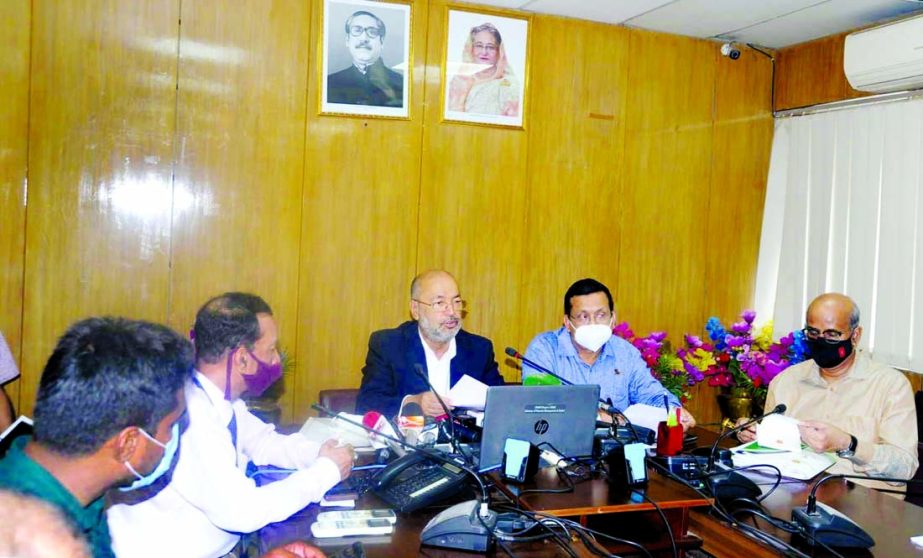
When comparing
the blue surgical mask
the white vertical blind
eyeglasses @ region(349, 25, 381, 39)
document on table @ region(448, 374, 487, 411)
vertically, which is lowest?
document on table @ region(448, 374, 487, 411)

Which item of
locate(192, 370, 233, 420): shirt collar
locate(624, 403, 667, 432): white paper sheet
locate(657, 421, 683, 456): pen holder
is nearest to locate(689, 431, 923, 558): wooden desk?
locate(657, 421, 683, 456): pen holder

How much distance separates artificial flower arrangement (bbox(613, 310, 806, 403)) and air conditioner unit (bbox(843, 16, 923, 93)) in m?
1.51

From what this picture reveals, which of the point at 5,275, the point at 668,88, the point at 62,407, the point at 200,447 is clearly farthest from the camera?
the point at 668,88

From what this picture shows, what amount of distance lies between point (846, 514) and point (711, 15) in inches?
130

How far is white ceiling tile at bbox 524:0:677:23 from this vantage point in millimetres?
4398

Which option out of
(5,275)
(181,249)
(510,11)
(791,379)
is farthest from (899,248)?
(5,275)

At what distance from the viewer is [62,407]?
4.49 ft

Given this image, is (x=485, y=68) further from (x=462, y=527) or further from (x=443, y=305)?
(x=462, y=527)

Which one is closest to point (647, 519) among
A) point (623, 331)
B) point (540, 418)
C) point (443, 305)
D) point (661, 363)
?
point (540, 418)

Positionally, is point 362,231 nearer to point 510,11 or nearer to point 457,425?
point 510,11

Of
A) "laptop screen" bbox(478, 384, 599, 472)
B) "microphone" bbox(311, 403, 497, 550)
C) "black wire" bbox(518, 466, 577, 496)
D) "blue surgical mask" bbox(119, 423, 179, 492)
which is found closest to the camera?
"blue surgical mask" bbox(119, 423, 179, 492)

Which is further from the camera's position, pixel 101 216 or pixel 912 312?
pixel 912 312

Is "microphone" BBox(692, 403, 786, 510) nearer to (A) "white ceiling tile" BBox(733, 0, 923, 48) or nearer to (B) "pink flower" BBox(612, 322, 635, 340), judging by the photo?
(B) "pink flower" BBox(612, 322, 635, 340)

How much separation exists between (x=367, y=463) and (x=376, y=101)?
2.52 metres
